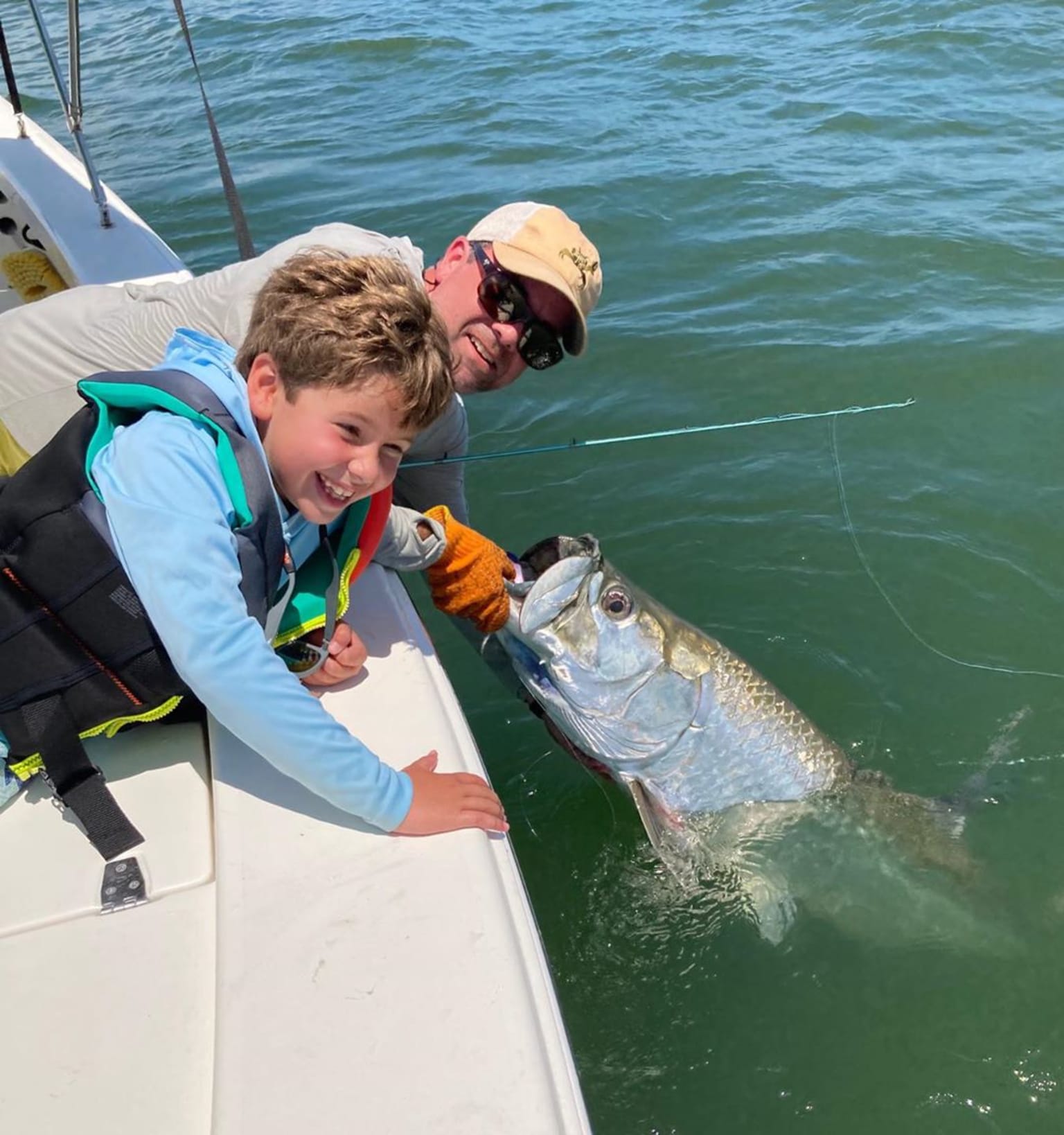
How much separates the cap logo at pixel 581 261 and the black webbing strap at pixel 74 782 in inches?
72.5

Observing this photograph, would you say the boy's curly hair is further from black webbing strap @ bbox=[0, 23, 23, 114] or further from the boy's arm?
black webbing strap @ bbox=[0, 23, 23, 114]

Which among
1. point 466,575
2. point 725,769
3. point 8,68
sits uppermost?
point 8,68

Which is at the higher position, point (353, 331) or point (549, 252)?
point (353, 331)

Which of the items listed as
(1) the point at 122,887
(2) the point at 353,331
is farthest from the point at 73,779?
(2) the point at 353,331

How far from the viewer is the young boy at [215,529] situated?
71.2 inches

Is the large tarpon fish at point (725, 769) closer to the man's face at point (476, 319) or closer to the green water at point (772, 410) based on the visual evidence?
the green water at point (772, 410)

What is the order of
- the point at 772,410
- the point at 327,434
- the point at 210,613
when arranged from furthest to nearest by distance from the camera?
the point at 772,410, the point at 327,434, the point at 210,613

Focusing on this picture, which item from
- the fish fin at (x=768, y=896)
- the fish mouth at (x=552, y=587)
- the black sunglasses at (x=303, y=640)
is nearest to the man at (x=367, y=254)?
the black sunglasses at (x=303, y=640)

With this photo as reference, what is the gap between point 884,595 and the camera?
429 cm

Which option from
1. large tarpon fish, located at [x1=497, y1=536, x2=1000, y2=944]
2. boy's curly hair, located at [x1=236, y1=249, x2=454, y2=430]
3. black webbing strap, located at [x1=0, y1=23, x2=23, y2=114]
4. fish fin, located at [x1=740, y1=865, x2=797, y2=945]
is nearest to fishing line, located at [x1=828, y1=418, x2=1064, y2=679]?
large tarpon fish, located at [x1=497, y1=536, x2=1000, y2=944]

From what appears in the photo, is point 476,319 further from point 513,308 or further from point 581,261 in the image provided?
point 581,261

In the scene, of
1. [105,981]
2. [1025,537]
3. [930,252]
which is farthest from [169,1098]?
[930,252]

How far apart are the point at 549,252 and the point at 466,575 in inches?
38.7

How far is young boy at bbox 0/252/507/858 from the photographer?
181 centimetres
